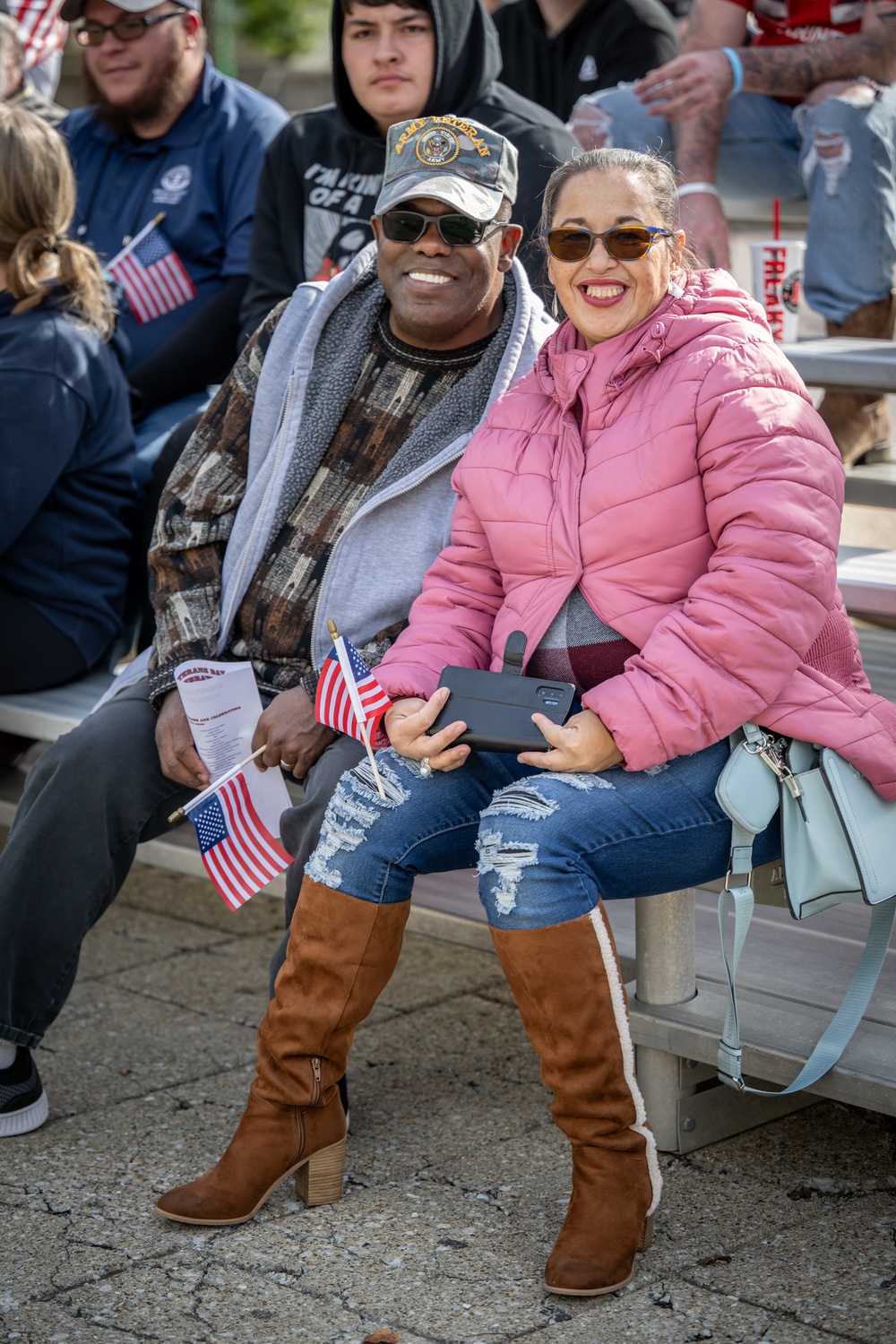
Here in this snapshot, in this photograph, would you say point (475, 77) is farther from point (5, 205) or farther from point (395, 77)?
point (5, 205)

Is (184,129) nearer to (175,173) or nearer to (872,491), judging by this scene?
(175,173)

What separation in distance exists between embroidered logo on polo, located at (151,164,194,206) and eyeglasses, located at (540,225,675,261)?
2.39m

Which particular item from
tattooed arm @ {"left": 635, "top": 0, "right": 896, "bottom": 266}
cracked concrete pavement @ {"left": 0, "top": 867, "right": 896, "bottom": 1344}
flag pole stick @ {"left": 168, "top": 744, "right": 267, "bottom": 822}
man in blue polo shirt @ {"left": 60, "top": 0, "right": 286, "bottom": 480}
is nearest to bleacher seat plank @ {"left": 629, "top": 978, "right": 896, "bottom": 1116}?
cracked concrete pavement @ {"left": 0, "top": 867, "right": 896, "bottom": 1344}

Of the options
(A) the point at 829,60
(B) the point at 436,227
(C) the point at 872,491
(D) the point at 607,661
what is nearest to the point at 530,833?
(D) the point at 607,661

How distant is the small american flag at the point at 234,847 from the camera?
112 inches

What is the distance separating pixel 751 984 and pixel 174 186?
2999mm

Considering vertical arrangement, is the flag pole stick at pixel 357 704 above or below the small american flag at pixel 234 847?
above

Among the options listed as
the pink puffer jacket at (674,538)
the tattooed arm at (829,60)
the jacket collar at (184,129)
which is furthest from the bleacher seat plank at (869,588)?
the jacket collar at (184,129)

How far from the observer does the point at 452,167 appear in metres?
2.85

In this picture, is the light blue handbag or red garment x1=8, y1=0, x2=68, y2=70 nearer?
the light blue handbag

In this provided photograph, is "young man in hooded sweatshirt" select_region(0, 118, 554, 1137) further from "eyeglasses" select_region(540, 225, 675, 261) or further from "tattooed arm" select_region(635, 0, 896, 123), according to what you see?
"tattooed arm" select_region(635, 0, 896, 123)

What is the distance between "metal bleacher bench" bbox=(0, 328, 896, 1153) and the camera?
97.8 inches

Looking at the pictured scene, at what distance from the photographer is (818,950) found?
9.27ft

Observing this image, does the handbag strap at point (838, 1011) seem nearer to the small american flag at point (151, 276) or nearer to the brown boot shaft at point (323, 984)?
the brown boot shaft at point (323, 984)
